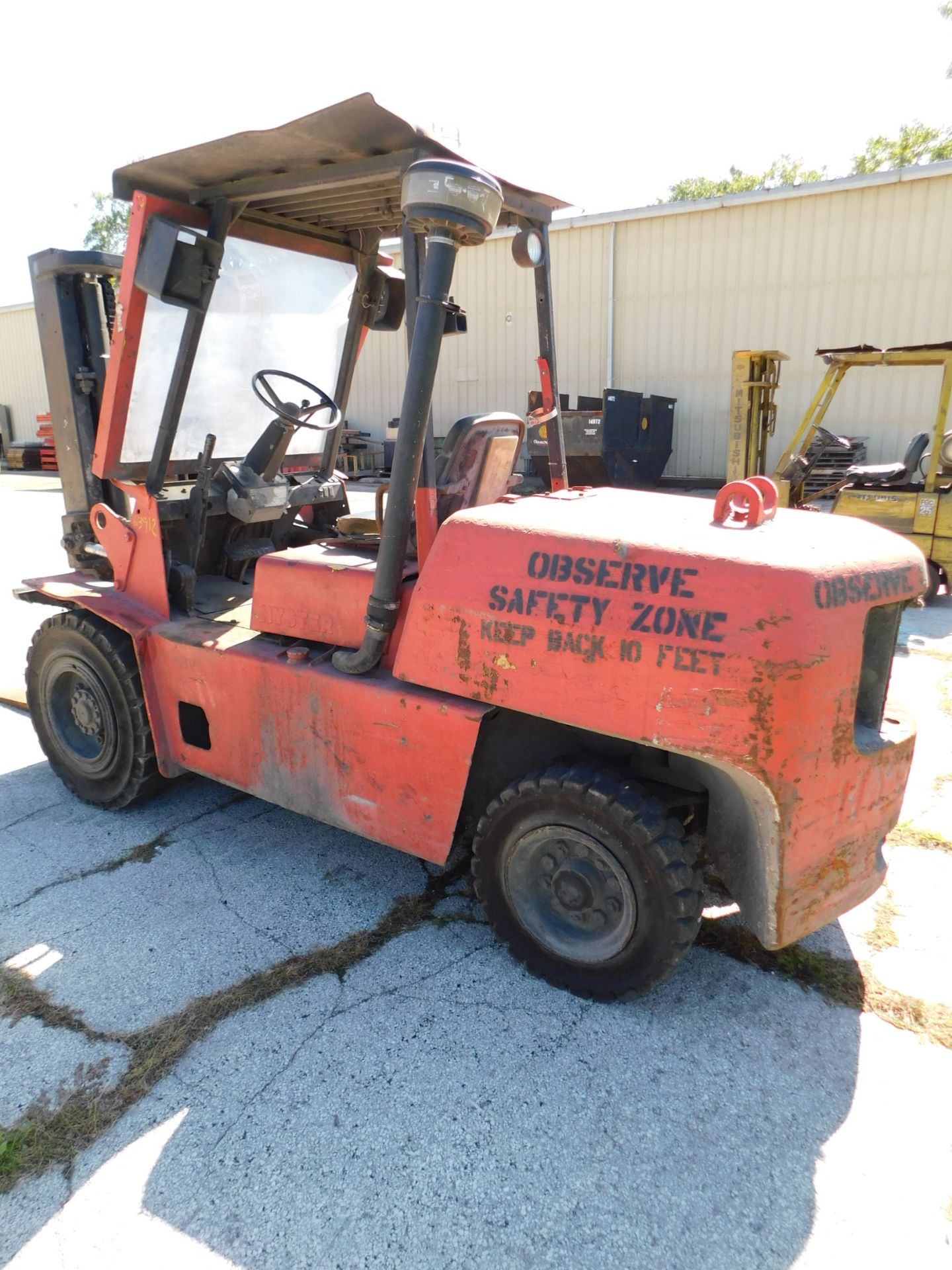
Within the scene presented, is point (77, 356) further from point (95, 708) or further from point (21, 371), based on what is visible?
point (21, 371)

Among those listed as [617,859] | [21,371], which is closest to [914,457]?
A: [617,859]

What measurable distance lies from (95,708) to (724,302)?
1392 cm

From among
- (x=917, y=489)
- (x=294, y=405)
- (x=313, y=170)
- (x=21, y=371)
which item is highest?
(x=21, y=371)

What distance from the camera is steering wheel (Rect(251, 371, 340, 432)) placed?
3555 mm

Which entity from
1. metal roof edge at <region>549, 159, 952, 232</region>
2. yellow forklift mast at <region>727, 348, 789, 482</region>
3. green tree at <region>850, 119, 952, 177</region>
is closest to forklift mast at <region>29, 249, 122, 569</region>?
yellow forklift mast at <region>727, 348, 789, 482</region>

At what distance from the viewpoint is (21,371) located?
86.4 ft

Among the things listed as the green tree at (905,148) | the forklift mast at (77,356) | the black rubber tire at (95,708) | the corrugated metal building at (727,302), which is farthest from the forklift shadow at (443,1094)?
the green tree at (905,148)

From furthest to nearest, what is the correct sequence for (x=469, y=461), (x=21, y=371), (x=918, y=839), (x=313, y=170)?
1. (x=21, y=371)
2. (x=918, y=839)
3. (x=469, y=461)
4. (x=313, y=170)

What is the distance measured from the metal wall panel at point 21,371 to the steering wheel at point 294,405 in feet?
83.5

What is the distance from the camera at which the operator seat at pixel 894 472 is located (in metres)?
8.47

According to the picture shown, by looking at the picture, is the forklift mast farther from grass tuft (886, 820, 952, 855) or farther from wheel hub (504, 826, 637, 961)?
grass tuft (886, 820, 952, 855)

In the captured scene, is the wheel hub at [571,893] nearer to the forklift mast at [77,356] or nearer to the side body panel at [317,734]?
the side body panel at [317,734]

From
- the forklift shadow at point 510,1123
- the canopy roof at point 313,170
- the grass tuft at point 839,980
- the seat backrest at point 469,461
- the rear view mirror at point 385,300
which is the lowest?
the grass tuft at point 839,980

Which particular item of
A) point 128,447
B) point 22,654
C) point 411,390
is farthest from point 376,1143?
point 22,654
